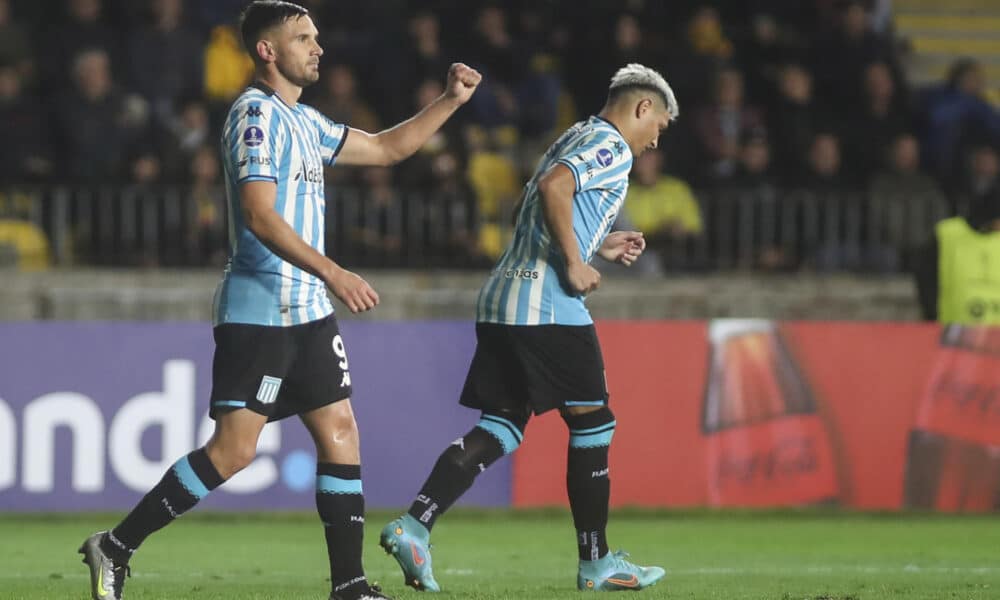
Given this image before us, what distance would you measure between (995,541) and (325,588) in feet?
12.8

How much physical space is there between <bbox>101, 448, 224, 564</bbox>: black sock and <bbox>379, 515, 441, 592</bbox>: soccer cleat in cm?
82

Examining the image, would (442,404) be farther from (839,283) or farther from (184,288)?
(839,283)

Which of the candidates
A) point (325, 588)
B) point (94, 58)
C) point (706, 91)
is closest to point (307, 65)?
point (325, 588)

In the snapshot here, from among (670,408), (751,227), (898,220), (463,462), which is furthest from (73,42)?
(463,462)

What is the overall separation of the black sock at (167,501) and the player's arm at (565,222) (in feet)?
4.86

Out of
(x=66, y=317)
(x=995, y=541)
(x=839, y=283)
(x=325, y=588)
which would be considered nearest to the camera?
(x=325, y=588)

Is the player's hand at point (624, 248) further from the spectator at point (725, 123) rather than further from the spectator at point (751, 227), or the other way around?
the spectator at point (725, 123)

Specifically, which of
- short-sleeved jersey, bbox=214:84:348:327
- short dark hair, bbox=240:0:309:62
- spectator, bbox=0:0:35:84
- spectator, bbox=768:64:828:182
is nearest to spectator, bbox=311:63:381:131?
spectator, bbox=0:0:35:84

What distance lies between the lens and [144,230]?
41.1 ft

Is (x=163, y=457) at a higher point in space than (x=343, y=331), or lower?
lower

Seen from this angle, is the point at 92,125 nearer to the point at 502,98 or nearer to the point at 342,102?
the point at 342,102

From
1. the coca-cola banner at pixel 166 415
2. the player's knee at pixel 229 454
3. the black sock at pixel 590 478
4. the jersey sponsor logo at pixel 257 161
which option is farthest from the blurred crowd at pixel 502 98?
the jersey sponsor logo at pixel 257 161

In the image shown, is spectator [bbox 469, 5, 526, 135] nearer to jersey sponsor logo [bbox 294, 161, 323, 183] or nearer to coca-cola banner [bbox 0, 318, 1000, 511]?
coca-cola banner [bbox 0, 318, 1000, 511]

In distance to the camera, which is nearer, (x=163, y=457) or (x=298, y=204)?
(x=298, y=204)
